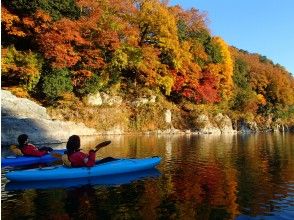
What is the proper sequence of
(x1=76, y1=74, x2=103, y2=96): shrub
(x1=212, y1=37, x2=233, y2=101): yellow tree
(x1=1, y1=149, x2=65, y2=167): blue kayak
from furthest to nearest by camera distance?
(x1=212, y1=37, x2=233, y2=101): yellow tree < (x1=76, y1=74, x2=103, y2=96): shrub < (x1=1, y1=149, x2=65, y2=167): blue kayak

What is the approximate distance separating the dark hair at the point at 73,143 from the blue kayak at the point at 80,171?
0.71 m

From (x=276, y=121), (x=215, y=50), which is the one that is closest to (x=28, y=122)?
(x=215, y=50)

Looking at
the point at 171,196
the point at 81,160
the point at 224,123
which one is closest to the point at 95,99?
the point at 224,123

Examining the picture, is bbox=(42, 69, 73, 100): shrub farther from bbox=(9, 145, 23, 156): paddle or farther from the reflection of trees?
the reflection of trees

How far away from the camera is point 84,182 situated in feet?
47.5

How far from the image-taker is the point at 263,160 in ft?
66.3

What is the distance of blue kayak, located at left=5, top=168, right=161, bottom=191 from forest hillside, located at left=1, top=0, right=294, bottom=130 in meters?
22.3

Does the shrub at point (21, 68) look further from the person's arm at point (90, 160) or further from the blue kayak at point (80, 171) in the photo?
the person's arm at point (90, 160)

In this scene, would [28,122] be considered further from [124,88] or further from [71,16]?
[124,88]

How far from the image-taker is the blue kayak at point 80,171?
47.1 ft

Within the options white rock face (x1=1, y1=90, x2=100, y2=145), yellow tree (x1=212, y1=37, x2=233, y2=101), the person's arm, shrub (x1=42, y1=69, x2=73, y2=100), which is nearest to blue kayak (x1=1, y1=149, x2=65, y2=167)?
the person's arm

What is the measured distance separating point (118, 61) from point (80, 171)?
29.3m

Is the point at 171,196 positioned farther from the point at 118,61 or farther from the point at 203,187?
the point at 118,61

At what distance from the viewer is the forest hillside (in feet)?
120
